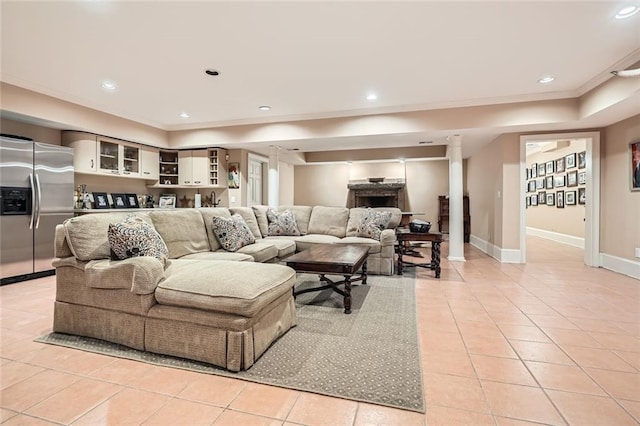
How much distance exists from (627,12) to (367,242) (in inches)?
130

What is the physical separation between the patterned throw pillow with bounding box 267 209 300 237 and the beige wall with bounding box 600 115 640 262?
15.4 ft

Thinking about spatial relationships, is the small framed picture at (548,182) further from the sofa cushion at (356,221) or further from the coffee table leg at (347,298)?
the coffee table leg at (347,298)

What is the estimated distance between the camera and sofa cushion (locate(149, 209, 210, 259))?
9.80ft

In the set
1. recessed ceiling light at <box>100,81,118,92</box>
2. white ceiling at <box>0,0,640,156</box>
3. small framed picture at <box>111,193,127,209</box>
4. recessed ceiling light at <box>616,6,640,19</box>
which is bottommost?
small framed picture at <box>111,193,127,209</box>

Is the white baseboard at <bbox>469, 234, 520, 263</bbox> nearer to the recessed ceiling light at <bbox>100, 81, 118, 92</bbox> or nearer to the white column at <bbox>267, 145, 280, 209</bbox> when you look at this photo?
the white column at <bbox>267, 145, 280, 209</bbox>

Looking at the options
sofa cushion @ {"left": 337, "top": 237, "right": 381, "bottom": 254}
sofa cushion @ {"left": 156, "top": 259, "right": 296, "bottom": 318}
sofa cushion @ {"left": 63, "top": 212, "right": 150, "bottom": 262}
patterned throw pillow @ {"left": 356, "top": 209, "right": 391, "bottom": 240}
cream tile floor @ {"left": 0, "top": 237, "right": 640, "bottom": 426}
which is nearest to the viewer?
cream tile floor @ {"left": 0, "top": 237, "right": 640, "bottom": 426}

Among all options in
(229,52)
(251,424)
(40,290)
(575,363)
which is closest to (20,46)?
(229,52)


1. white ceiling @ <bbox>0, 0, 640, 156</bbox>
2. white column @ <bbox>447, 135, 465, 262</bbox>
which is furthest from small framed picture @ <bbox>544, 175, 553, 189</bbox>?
white column @ <bbox>447, 135, 465, 262</bbox>

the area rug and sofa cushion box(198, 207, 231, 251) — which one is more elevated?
sofa cushion box(198, 207, 231, 251)

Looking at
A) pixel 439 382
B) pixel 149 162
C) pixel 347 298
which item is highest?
pixel 149 162

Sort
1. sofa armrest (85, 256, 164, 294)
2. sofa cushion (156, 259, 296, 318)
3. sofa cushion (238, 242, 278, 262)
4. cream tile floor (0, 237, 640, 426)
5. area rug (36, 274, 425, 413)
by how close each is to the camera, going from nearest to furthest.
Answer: cream tile floor (0, 237, 640, 426) → area rug (36, 274, 425, 413) → sofa cushion (156, 259, 296, 318) → sofa armrest (85, 256, 164, 294) → sofa cushion (238, 242, 278, 262)

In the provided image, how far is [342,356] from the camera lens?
1938 millimetres

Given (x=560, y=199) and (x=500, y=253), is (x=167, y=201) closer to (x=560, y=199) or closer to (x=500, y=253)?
(x=500, y=253)

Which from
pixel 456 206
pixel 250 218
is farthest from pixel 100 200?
pixel 456 206
